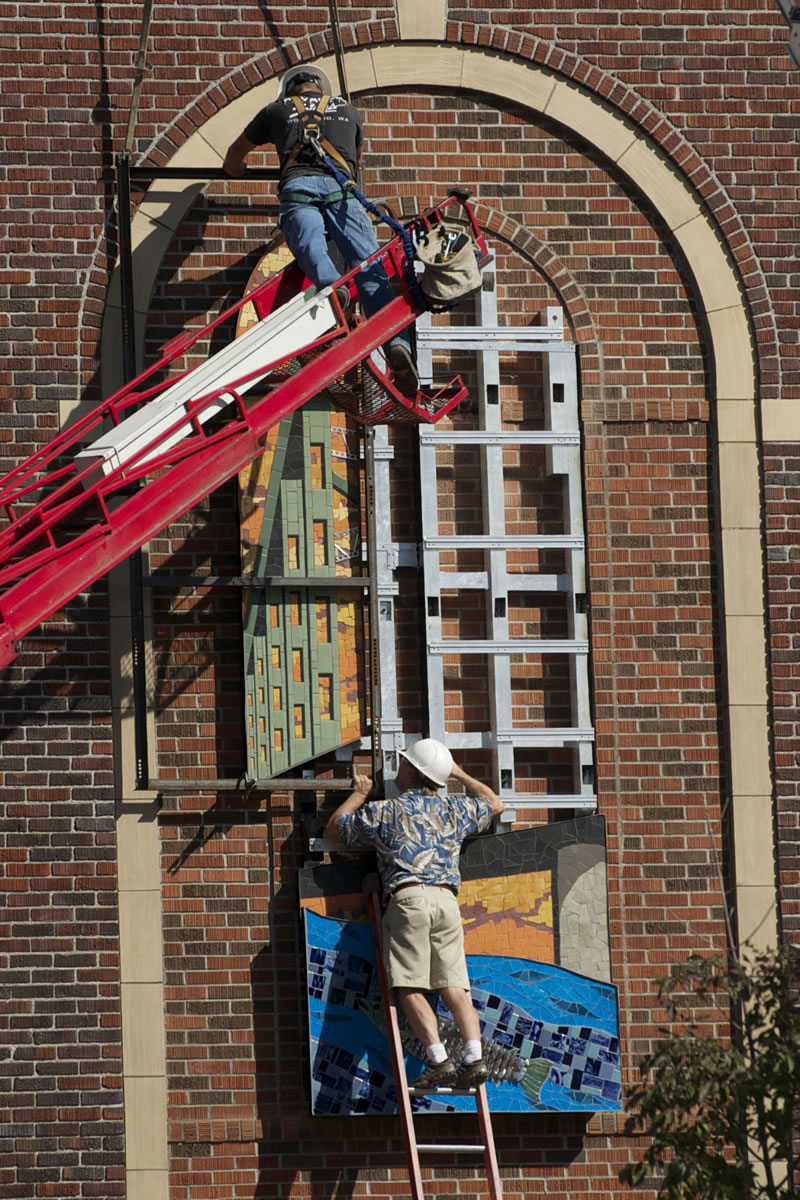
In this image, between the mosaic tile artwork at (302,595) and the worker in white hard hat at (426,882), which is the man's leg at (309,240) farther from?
the worker in white hard hat at (426,882)

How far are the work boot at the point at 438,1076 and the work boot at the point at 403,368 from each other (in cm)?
344

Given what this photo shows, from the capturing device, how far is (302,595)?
32.7 ft

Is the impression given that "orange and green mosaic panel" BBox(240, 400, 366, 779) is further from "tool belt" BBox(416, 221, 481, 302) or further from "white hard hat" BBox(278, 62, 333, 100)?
"white hard hat" BBox(278, 62, 333, 100)

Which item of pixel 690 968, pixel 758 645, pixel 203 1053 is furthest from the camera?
pixel 758 645

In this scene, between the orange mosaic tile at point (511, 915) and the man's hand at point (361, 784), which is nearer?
the man's hand at point (361, 784)

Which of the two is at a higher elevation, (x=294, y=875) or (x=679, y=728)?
(x=679, y=728)

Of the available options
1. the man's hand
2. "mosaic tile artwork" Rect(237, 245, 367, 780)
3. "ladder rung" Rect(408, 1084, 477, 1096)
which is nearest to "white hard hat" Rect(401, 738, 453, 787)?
the man's hand

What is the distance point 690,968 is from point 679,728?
8.48 feet

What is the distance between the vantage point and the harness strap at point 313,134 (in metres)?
9.33

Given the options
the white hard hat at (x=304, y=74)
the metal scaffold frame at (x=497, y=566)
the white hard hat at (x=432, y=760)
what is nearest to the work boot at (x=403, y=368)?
the metal scaffold frame at (x=497, y=566)

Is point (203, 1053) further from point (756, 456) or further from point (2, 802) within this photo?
point (756, 456)

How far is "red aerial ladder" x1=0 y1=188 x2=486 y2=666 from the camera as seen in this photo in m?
8.50

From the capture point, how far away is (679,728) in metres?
10.2

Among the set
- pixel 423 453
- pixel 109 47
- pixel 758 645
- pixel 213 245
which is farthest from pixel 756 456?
pixel 109 47
